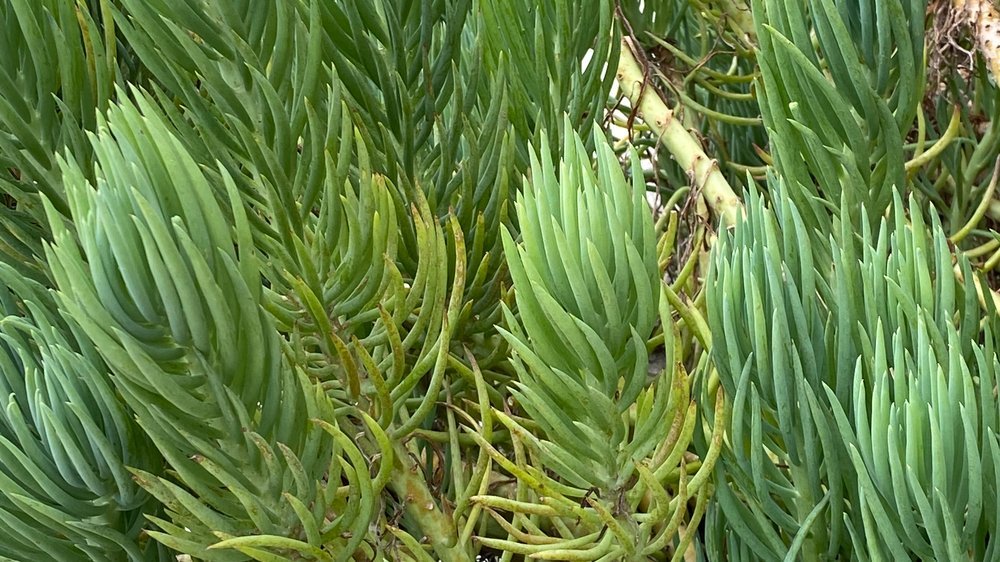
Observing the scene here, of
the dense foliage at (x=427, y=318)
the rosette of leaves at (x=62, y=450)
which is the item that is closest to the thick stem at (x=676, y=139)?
the dense foliage at (x=427, y=318)

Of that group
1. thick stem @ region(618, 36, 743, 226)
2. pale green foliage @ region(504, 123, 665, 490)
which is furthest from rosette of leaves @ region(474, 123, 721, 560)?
thick stem @ region(618, 36, 743, 226)

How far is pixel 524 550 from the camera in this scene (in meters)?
0.20

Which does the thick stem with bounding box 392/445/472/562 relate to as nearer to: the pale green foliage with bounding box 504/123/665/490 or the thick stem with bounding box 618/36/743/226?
the pale green foliage with bounding box 504/123/665/490

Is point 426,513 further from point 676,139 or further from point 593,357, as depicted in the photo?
point 676,139

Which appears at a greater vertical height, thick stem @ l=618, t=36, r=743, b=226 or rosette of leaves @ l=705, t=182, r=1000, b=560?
thick stem @ l=618, t=36, r=743, b=226

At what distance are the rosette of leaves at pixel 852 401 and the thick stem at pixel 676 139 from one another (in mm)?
112

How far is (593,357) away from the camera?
0.19m

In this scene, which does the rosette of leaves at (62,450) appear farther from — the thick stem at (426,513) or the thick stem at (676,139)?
the thick stem at (676,139)

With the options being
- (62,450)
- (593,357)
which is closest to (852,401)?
(593,357)

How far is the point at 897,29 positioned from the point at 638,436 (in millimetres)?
118

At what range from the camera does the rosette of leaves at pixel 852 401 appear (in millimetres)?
173

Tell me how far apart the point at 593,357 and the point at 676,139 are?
0.66 feet

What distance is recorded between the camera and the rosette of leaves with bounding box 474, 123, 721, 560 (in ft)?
0.59

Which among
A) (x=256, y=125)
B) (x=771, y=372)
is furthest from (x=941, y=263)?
(x=256, y=125)
